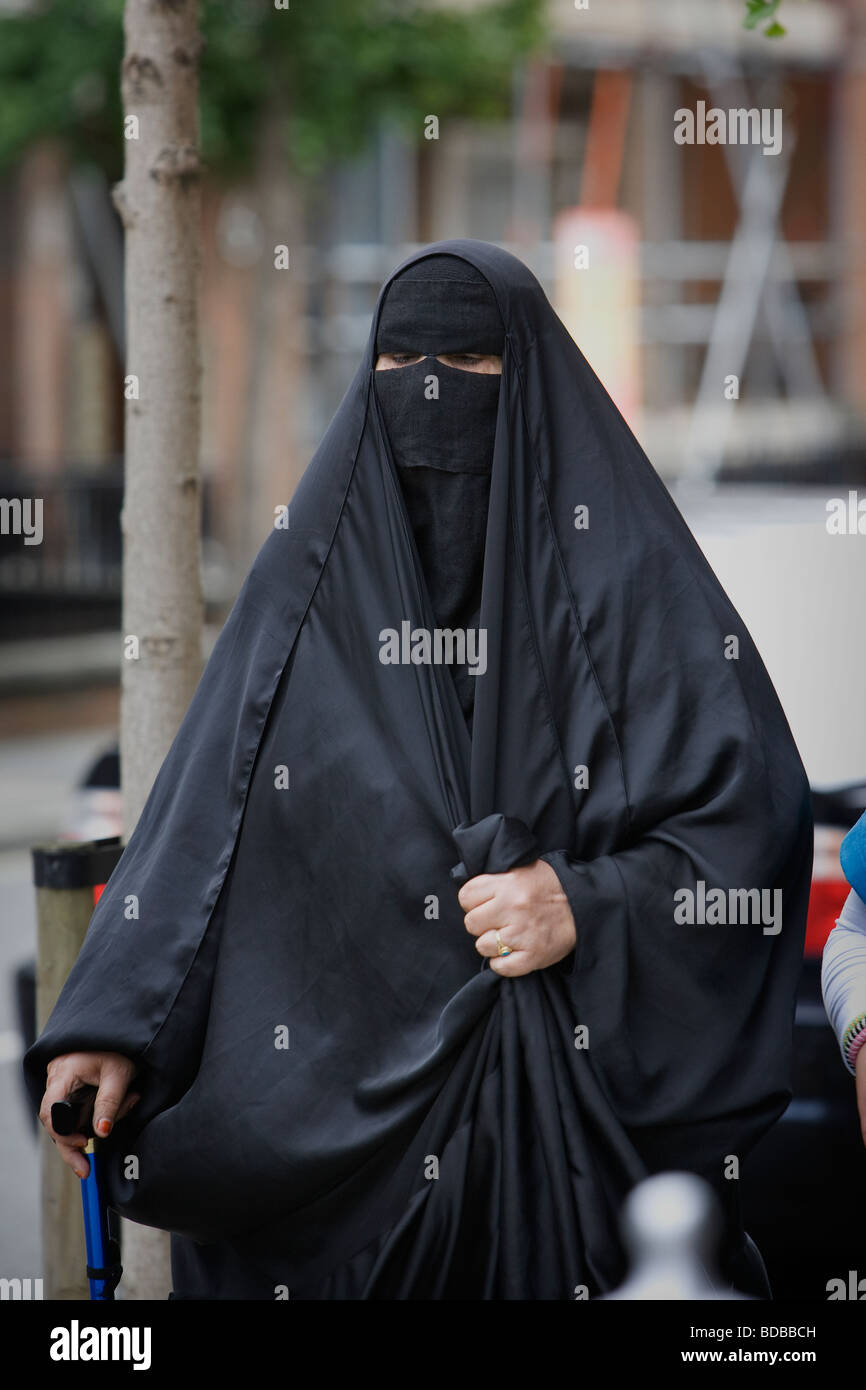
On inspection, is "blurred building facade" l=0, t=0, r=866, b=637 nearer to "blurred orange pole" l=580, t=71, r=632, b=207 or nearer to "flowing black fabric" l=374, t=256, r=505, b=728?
"blurred orange pole" l=580, t=71, r=632, b=207

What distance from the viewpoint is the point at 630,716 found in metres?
2.33

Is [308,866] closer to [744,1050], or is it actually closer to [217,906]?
[217,906]

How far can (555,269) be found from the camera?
20.2 meters

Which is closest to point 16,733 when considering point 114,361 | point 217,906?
point 114,361

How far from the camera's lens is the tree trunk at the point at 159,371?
3195mm

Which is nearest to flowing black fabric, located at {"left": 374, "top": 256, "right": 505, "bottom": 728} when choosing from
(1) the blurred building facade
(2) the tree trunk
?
(2) the tree trunk

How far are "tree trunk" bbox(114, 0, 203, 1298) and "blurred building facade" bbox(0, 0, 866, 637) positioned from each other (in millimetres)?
9967

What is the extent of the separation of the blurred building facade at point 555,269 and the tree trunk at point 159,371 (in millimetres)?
9967

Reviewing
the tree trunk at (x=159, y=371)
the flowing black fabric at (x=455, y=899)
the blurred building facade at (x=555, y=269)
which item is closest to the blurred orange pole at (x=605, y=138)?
the blurred building facade at (x=555, y=269)

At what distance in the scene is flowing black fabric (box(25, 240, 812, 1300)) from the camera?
2.27m

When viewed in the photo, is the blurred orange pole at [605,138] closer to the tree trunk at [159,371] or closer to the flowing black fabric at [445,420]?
the tree trunk at [159,371]

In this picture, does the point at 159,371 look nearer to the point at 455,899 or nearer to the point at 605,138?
the point at 455,899

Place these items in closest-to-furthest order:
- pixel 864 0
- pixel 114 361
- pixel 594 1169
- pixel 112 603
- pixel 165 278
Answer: pixel 594 1169, pixel 165 278, pixel 112 603, pixel 114 361, pixel 864 0

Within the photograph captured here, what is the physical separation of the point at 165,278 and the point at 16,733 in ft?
A: 30.0
